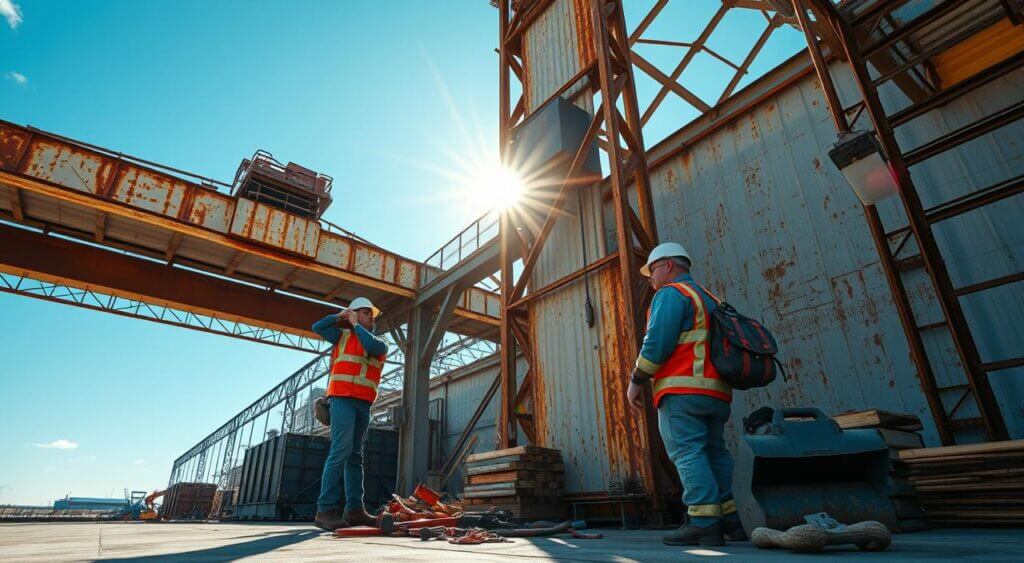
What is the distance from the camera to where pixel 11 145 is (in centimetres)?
848

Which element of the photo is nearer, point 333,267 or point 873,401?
point 873,401

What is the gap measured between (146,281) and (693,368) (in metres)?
12.5

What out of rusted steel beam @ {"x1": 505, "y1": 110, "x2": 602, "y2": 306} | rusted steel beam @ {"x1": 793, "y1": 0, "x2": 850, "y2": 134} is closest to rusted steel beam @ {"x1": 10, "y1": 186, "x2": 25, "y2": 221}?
rusted steel beam @ {"x1": 505, "y1": 110, "x2": 602, "y2": 306}

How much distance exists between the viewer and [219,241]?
10109 mm

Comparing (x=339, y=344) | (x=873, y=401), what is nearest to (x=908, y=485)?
(x=873, y=401)

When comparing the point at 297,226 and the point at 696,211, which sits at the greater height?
the point at 297,226

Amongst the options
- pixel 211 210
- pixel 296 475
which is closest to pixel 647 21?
pixel 211 210

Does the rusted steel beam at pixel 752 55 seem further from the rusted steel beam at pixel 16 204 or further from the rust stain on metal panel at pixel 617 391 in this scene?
the rusted steel beam at pixel 16 204

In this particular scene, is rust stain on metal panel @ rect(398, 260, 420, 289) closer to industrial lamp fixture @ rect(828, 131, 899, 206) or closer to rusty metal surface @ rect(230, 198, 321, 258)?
rusty metal surface @ rect(230, 198, 321, 258)

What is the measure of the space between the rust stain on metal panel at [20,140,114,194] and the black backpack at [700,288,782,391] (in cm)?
1099

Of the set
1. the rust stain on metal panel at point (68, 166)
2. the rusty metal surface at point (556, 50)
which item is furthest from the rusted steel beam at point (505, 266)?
the rust stain on metal panel at point (68, 166)

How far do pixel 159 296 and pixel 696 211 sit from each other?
11707 mm

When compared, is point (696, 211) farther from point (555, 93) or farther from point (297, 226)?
point (297, 226)

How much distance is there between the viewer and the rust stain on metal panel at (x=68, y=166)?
865 centimetres
